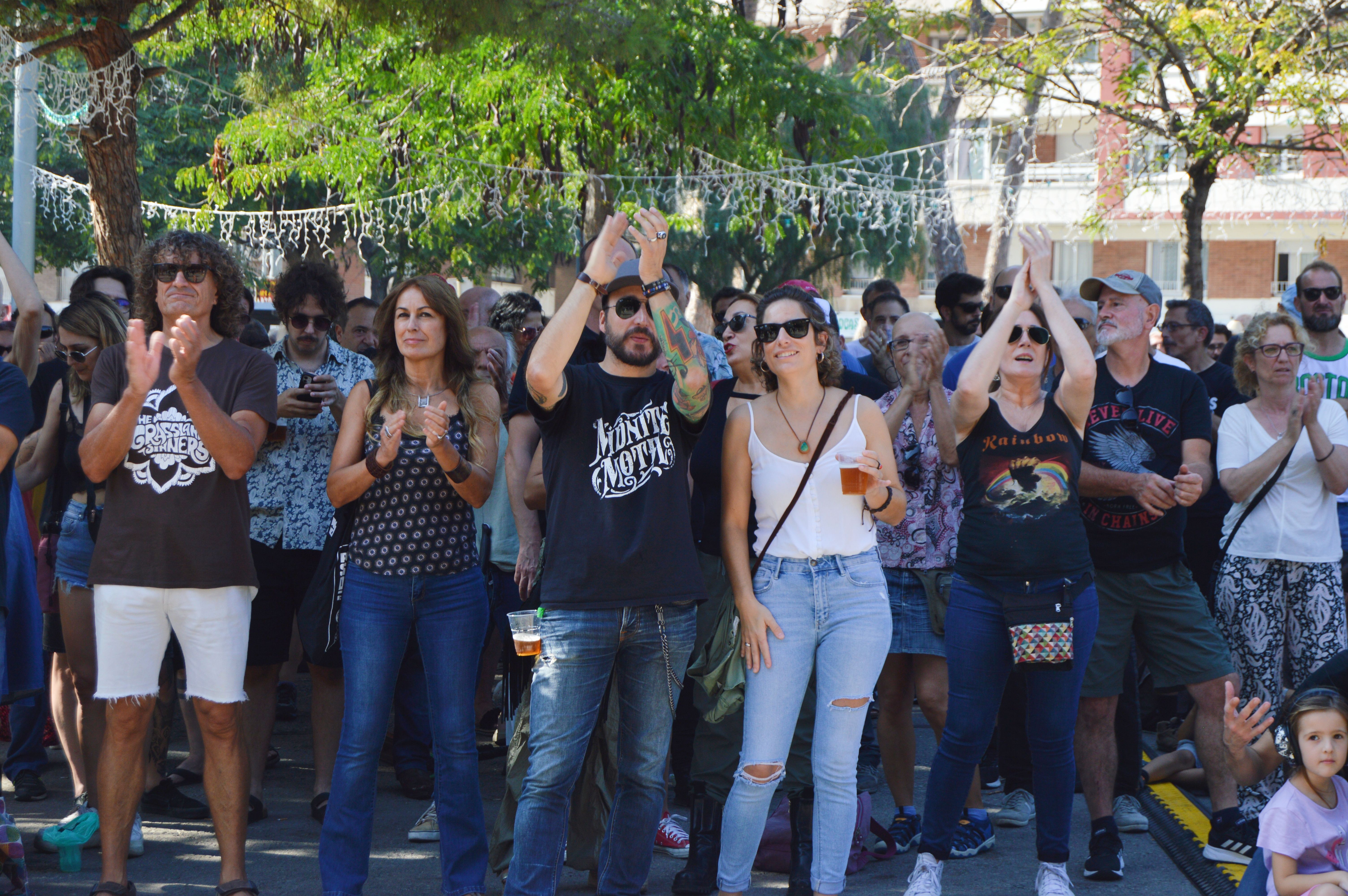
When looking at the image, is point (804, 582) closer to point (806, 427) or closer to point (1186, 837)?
point (806, 427)

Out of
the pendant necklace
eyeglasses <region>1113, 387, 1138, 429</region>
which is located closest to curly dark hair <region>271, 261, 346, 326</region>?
the pendant necklace

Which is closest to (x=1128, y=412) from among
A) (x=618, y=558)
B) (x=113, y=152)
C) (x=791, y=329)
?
(x=791, y=329)

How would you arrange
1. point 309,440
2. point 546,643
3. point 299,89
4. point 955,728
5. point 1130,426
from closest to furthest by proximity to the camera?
point 546,643 < point 955,728 < point 1130,426 < point 309,440 < point 299,89

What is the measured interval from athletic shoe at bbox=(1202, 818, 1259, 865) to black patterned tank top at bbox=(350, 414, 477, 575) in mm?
3046

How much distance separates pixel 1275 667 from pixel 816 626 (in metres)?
2.40

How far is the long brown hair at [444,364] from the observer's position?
14.4 ft

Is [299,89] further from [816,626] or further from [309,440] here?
[816,626]

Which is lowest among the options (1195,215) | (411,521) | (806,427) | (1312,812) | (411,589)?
(1312,812)

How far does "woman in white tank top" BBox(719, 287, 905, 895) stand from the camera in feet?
13.1

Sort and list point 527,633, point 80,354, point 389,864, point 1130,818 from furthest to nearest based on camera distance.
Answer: point 1130,818 → point 80,354 → point 389,864 → point 527,633

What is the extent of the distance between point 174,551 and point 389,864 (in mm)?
1544

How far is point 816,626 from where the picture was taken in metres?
4.04

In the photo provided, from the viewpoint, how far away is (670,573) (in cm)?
396

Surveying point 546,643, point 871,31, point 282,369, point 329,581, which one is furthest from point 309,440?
point 871,31
